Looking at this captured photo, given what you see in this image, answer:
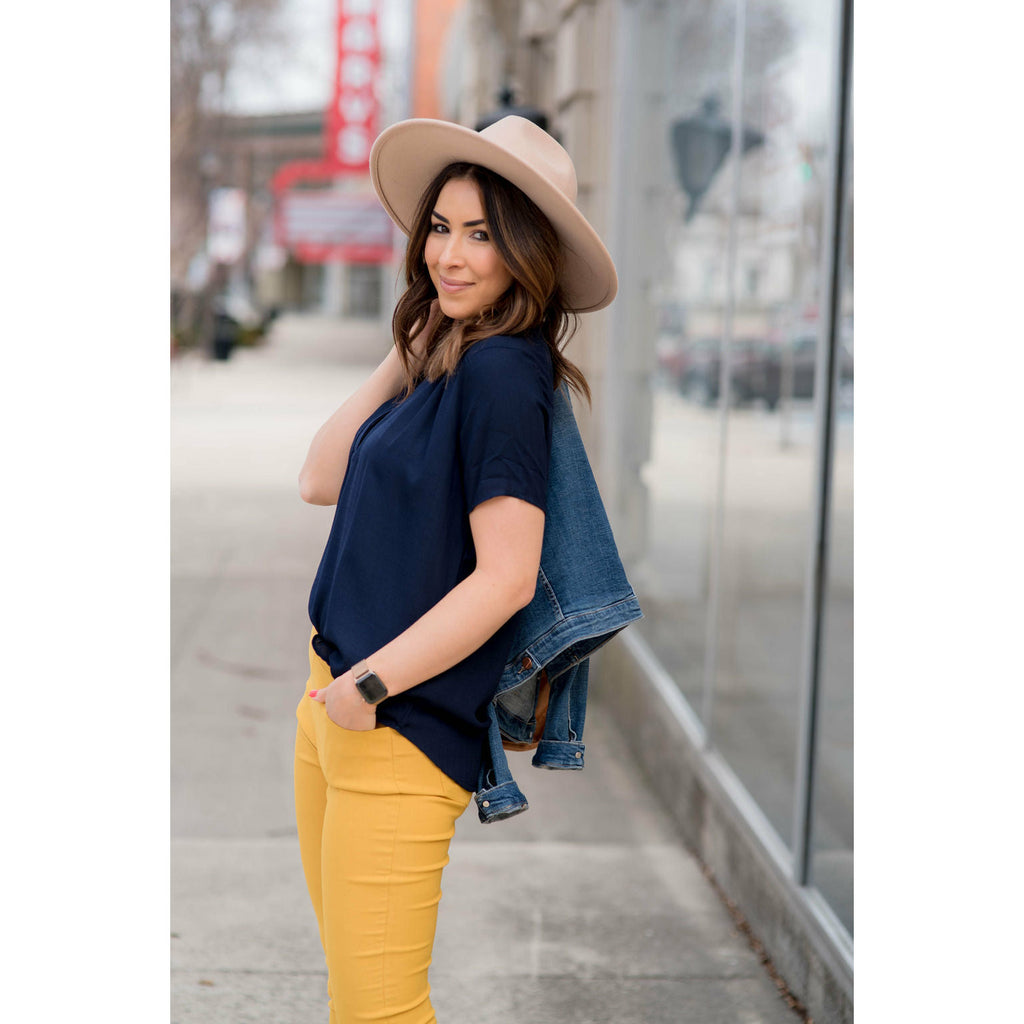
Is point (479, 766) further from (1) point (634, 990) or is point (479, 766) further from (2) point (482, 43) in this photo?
(2) point (482, 43)

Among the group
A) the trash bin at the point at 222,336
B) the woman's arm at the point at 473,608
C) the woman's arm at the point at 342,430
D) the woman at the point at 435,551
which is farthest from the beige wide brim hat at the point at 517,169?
the trash bin at the point at 222,336

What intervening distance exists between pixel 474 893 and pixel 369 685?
7.45 feet

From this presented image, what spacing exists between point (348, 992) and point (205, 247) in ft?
113

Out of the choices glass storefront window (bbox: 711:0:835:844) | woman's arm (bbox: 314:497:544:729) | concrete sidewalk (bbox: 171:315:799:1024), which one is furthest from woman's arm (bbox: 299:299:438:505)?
concrete sidewalk (bbox: 171:315:799:1024)

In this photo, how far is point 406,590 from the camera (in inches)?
72.9

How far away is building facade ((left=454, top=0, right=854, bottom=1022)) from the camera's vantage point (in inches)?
123

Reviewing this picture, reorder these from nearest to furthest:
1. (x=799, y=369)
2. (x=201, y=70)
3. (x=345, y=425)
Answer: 1. (x=345, y=425)
2. (x=799, y=369)
3. (x=201, y=70)

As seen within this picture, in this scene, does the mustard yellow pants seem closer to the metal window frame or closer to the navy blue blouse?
the navy blue blouse

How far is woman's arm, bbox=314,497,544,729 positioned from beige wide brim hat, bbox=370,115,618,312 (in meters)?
0.41

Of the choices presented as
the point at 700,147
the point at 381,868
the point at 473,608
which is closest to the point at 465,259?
the point at 473,608

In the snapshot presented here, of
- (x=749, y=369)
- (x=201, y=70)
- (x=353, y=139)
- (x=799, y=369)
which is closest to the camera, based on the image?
(x=799, y=369)

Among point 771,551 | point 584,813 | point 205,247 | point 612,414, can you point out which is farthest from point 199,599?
point 205,247

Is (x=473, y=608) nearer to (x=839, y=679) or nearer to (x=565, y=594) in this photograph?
(x=565, y=594)

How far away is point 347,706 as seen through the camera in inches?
71.2
